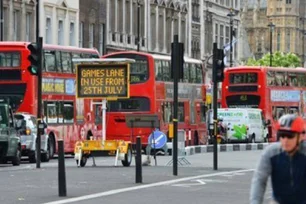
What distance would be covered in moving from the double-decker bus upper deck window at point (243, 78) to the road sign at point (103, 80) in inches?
1306

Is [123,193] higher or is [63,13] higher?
[63,13]

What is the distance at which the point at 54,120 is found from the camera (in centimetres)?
4716

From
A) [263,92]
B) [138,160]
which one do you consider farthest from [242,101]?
[138,160]

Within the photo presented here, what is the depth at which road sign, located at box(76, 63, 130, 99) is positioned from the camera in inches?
1458

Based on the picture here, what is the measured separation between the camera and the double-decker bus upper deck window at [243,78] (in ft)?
230

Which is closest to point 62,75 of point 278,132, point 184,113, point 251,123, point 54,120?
point 54,120

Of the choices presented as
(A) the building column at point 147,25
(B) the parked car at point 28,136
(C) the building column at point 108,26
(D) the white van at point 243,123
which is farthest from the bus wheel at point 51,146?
(A) the building column at point 147,25

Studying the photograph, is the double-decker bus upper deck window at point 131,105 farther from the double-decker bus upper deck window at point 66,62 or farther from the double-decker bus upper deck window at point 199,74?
the double-decker bus upper deck window at point 199,74

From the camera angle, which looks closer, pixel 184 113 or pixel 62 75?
pixel 62 75

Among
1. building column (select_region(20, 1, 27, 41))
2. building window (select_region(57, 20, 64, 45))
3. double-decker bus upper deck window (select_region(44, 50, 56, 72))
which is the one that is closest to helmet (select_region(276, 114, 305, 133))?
double-decker bus upper deck window (select_region(44, 50, 56, 72))

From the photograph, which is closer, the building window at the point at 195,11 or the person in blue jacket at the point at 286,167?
the person in blue jacket at the point at 286,167

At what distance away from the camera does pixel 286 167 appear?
9.65m

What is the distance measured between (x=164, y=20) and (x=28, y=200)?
70.6 metres

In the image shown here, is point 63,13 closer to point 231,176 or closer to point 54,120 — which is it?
point 54,120
